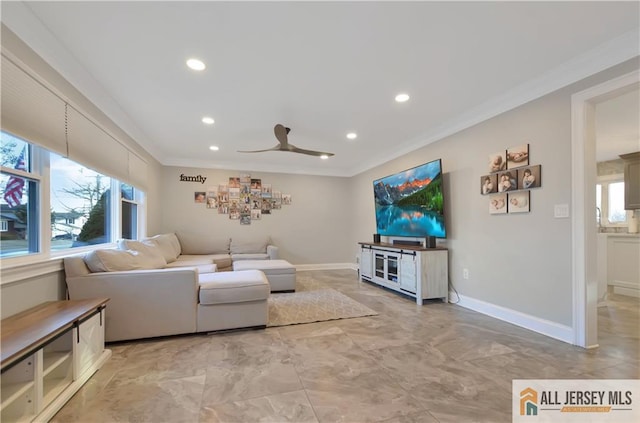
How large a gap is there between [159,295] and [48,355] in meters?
0.80

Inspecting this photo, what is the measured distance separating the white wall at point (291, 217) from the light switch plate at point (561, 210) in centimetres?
446

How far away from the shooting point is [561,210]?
2469mm

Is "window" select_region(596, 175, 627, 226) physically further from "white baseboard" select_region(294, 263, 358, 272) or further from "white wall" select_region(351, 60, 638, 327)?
"white baseboard" select_region(294, 263, 358, 272)

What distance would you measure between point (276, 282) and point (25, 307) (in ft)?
8.83

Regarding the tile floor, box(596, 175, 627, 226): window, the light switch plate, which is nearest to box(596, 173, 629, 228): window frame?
box(596, 175, 627, 226): window

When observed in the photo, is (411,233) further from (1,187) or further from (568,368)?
(1,187)

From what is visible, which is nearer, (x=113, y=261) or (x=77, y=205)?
(x=113, y=261)

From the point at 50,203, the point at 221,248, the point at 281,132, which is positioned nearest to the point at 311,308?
the point at 281,132

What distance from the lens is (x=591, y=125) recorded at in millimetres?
2350

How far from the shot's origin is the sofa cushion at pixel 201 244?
5.56 m

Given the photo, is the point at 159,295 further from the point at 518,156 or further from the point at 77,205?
the point at 518,156

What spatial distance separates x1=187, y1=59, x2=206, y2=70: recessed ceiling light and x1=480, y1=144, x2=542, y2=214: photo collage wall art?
3134 mm

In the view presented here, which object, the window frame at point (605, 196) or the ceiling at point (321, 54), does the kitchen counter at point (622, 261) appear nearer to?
the window frame at point (605, 196)

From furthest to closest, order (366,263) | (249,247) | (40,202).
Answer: (249,247), (366,263), (40,202)
